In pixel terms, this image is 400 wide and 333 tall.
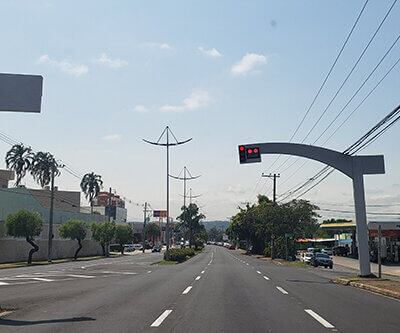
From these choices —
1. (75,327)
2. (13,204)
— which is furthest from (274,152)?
(13,204)

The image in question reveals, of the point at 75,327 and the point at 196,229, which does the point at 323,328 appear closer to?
the point at 75,327

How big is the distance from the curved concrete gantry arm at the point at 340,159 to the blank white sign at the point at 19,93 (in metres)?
12.8

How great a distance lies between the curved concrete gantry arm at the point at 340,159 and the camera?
23781mm

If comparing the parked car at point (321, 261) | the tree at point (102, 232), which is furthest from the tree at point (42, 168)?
the parked car at point (321, 261)

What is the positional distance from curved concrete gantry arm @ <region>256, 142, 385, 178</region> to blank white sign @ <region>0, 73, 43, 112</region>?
12.8m

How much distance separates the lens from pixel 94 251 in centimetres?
8050

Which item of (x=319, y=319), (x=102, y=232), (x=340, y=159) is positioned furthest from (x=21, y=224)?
(x=319, y=319)

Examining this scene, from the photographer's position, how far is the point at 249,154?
918 inches

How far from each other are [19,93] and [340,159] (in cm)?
1652

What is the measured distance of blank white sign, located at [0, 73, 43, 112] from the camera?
45.3 ft

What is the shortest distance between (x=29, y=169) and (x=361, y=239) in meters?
65.0

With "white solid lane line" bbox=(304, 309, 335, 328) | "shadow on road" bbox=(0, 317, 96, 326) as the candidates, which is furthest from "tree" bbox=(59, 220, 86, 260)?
"white solid lane line" bbox=(304, 309, 335, 328)

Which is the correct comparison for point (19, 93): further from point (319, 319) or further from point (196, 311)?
point (319, 319)

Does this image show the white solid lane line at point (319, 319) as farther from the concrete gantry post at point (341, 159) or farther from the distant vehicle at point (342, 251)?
the distant vehicle at point (342, 251)
